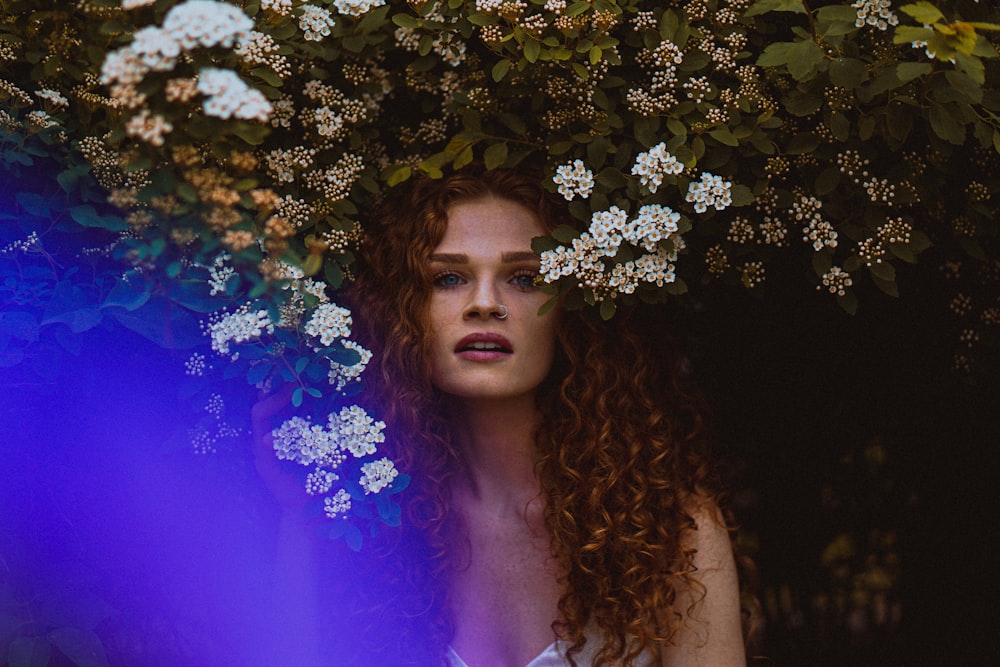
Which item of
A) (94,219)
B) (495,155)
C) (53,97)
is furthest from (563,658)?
(53,97)

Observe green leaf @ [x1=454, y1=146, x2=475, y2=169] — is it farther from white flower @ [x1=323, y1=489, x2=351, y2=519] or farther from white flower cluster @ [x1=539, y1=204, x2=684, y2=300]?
white flower @ [x1=323, y1=489, x2=351, y2=519]

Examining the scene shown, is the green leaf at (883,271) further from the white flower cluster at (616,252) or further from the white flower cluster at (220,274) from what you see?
the white flower cluster at (220,274)

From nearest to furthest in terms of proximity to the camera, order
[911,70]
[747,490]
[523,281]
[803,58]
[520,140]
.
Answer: [911,70], [803,58], [520,140], [523,281], [747,490]

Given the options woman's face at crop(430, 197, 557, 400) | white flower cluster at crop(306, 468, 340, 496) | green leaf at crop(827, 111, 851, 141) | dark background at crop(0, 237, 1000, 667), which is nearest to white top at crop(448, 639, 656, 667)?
dark background at crop(0, 237, 1000, 667)

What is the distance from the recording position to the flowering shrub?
168 cm

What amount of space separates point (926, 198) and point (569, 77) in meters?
0.82

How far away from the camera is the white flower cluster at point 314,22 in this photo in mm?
1970

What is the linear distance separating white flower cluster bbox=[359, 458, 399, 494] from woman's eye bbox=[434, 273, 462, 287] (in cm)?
51

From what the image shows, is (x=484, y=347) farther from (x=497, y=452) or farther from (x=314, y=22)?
(x=314, y=22)

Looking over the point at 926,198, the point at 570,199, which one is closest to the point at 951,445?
the point at 926,198

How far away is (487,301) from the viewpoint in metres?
2.14

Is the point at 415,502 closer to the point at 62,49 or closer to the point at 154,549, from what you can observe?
the point at 154,549

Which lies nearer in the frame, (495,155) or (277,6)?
(277,6)

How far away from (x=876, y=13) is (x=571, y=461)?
1.21 m
